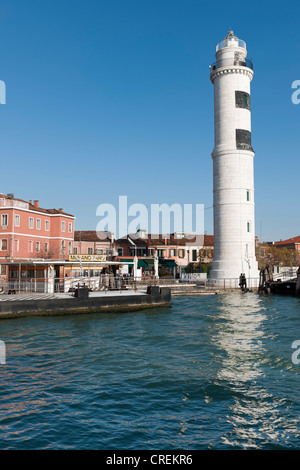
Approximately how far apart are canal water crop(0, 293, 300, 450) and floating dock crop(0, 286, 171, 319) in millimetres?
3960

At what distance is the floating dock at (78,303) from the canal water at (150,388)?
13.0ft

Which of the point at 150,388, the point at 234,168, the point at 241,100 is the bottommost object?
the point at 150,388

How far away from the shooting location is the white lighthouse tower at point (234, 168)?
48.8m

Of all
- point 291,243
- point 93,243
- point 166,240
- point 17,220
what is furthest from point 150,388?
point 291,243

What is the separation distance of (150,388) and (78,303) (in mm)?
17097

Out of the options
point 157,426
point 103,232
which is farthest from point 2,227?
point 157,426

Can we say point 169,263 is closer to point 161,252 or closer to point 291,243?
point 161,252

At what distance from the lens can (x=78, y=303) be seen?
28312 millimetres

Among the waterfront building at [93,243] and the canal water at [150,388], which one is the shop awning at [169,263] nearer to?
the waterfront building at [93,243]

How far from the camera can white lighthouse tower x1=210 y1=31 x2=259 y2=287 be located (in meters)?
48.8

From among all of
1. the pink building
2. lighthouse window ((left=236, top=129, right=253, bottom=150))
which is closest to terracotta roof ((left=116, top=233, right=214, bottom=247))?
the pink building

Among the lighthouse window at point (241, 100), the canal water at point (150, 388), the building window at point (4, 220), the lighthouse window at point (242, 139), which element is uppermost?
the lighthouse window at point (241, 100)

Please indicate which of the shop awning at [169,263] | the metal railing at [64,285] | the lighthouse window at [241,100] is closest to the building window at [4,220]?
the metal railing at [64,285]

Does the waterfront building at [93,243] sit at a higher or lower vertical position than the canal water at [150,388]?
higher
